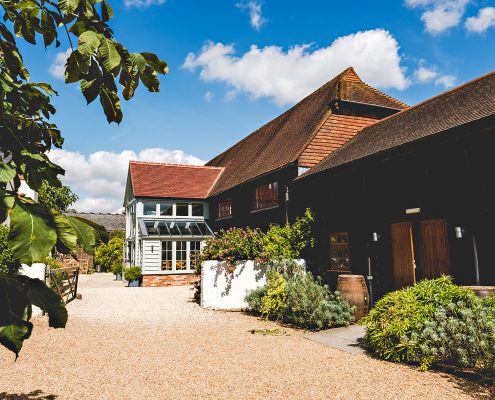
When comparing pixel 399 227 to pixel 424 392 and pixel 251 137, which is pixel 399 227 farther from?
pixel 251 137

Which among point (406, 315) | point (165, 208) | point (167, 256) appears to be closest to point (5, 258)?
point (406, 315)

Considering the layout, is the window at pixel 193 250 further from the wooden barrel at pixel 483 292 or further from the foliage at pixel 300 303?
the wooden barrel at pixel 483 292

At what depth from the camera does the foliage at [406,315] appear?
640cm

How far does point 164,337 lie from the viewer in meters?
8.61

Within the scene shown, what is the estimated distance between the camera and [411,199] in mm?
10211

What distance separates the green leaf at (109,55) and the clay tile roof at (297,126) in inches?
511

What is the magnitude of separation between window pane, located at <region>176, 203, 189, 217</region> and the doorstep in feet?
52.3

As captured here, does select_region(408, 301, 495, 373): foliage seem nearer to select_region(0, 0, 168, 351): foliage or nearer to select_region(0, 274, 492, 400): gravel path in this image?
select_region(0, 274, 492, 400): gravel path

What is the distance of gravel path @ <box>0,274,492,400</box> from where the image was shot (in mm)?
5078

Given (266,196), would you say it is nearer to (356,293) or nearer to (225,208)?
(225,208)

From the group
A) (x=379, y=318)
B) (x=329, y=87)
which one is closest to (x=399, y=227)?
(x=379, y=318)

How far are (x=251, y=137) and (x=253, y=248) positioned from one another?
1366cm

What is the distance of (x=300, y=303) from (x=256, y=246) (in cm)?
325

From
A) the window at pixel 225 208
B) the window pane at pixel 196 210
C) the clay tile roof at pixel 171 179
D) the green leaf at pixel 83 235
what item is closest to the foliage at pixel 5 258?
the green leaf at pixel 83 235
